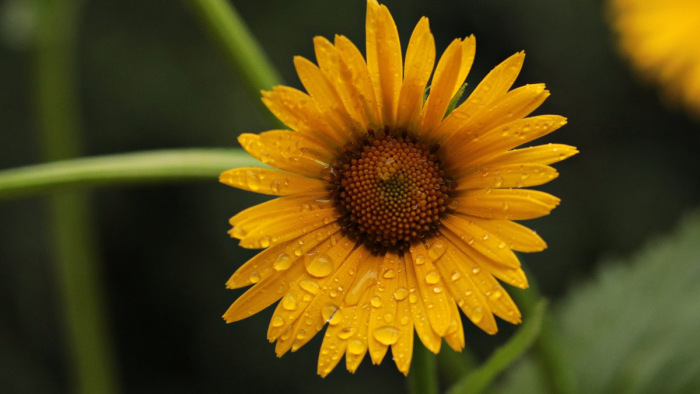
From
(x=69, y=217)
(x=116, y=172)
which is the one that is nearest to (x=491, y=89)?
(x=116, y=172)

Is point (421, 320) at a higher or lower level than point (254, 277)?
lower

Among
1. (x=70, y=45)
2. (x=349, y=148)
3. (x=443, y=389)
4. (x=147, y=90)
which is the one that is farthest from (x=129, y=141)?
(x=349, y=148)

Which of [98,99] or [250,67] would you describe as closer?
[250,67]

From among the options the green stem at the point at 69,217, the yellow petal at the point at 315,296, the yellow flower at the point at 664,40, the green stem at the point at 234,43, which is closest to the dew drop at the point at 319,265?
the yellow petal at the point at 315,296

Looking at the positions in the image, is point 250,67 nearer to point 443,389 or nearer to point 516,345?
point 516,345

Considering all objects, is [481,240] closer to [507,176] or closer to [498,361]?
[507,176]

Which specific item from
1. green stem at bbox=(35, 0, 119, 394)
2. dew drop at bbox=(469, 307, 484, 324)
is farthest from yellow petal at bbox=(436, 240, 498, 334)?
green stem at bbox=(35, 0, 119, 394)
